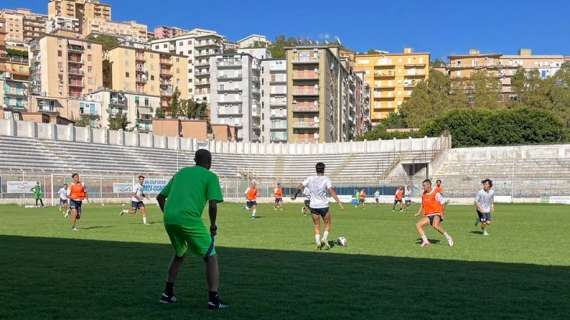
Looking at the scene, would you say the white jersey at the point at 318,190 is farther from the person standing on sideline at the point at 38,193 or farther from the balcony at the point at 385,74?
the balcony at the point at 385,74

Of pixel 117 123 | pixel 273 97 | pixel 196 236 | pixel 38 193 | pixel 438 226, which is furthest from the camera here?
pixel 273 97

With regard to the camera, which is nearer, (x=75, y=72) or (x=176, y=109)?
(x=176, y=109)

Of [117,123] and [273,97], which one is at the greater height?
[273,97]

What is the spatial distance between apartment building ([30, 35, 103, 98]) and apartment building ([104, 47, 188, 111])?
228 inches

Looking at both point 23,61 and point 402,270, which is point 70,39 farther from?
point 402,270

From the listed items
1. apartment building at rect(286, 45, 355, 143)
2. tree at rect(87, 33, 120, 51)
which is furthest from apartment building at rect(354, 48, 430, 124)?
tree at rect(87, 33, 120, 51)

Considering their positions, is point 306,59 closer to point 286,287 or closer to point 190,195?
point 286,287

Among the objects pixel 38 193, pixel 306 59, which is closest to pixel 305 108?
pixel 306 59

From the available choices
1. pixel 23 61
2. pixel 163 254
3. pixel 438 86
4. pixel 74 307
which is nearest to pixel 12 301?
pixel 74 307

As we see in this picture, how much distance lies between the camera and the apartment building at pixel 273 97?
363 ft

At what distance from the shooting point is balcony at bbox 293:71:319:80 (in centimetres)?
9862

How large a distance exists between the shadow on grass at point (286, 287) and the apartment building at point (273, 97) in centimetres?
9876

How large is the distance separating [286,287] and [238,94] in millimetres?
107195

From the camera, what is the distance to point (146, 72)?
132750 mm
